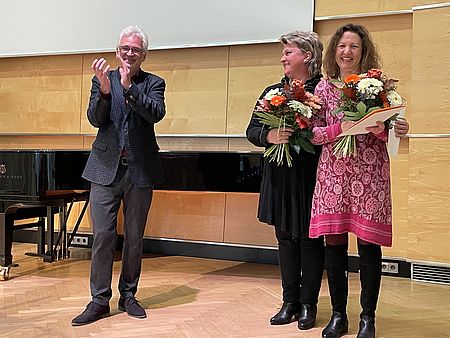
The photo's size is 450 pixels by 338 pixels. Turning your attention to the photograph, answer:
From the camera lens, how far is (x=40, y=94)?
5922 mm

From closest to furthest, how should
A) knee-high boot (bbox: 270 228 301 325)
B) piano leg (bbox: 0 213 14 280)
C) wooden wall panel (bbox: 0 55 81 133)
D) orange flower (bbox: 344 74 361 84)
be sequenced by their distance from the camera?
orange flower (bbox: 344 74 361 84), knee-high boot (bbox: 270 228 301 325), piano leg (bbox: 0 213 14 280), wooden wall panel (bbox: 0 55 81 133)

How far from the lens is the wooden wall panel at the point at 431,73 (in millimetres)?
4352

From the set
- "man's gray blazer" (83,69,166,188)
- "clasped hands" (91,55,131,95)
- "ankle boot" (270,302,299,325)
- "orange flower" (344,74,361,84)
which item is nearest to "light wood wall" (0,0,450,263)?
"ankle boot" (270,302,299,325)

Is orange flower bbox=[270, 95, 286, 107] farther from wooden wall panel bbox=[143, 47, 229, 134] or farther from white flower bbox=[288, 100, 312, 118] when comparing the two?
wooden wall panel bbox=[143, 47, 229, 134]

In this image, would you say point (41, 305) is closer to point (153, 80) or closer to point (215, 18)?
point (153, 80)

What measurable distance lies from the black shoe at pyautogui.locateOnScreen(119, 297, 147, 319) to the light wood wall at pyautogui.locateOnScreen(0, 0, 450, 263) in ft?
7.05

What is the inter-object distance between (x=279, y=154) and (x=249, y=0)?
268 cm

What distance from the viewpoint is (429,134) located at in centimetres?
440

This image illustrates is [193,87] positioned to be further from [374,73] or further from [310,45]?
[374,73]

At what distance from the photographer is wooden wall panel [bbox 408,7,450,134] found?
435 cm

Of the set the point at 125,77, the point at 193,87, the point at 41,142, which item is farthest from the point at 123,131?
the point at 41,142

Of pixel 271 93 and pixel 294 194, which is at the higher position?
pixel 271 93

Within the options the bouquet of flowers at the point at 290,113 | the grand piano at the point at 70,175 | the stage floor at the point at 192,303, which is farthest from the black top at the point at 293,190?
the grand piano at the point at 70,175

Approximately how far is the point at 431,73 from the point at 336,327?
2.54 metres
